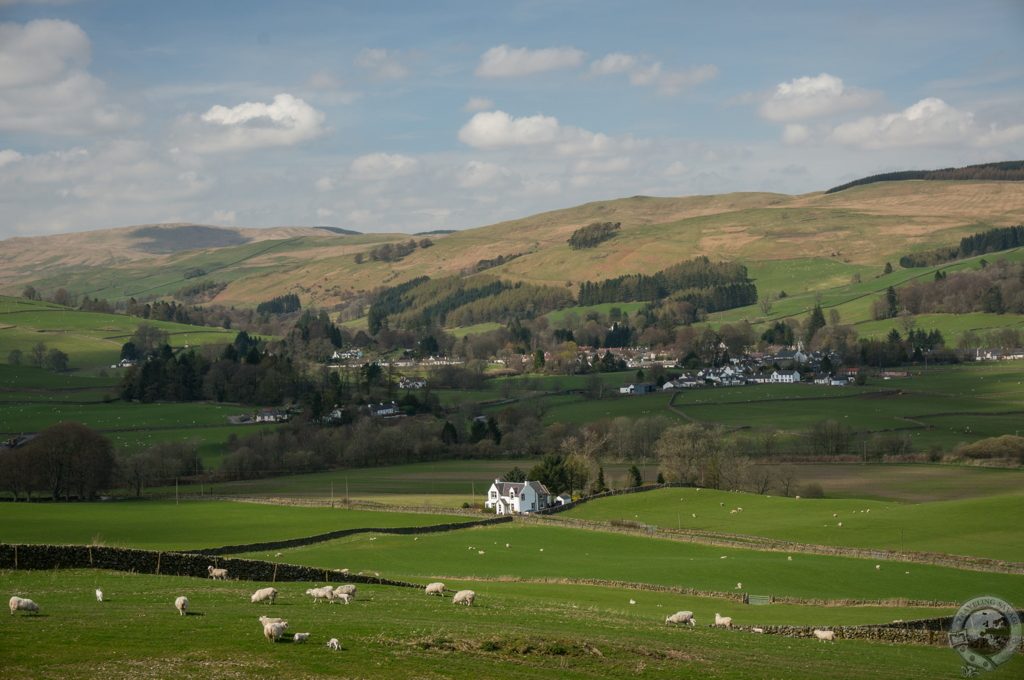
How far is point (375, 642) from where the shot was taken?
23469mm

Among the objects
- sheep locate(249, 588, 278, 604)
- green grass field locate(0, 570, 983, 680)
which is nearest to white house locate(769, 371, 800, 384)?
green grass field locate(0, 570, 983, 680)

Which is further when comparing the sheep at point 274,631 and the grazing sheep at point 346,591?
the grazing sheep at point 346,591

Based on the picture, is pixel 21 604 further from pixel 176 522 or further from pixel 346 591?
pixel 176 522

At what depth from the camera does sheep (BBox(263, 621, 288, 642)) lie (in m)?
22.7

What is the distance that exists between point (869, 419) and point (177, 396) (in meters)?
89.5

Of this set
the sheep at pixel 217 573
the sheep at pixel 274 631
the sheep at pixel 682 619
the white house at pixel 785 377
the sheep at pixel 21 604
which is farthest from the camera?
the white house at pixel 785 377

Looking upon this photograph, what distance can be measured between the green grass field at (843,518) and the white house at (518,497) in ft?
19.7

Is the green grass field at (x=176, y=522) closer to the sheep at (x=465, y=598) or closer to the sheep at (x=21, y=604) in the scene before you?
the sheep at (x=465, y=598)

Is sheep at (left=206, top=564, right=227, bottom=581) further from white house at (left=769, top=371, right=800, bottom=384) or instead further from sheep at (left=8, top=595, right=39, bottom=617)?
white house at (left=769, top=371, right=800, bottom=384)

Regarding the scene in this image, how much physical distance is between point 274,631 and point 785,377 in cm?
15005

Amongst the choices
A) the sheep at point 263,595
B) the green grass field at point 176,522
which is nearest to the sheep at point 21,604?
the sheep at point 263,595

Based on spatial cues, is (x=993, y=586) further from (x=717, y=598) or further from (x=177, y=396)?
(x=177, y=396)

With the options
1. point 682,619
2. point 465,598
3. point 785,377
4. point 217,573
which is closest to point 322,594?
point 465,598

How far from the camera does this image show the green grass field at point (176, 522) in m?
60.0
